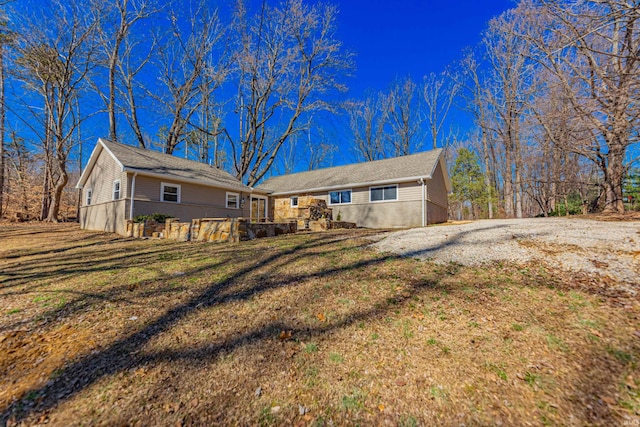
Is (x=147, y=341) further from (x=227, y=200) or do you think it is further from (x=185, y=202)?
(x=227, y=200)

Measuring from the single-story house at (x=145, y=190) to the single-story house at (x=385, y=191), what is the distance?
4.27 metres

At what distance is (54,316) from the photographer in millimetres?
2998

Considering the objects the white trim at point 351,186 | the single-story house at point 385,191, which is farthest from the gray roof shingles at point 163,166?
the single-story house at point 385,191

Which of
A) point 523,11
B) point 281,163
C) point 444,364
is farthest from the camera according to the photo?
point 281,163

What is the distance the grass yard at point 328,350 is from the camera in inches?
65.1

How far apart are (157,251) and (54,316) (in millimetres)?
3458

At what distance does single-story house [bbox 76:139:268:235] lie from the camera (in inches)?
446

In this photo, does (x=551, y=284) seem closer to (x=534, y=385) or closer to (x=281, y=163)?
(x=534, y=385)

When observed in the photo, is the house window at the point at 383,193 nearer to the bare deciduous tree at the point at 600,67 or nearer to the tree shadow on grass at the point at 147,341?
the bare deciduous tree at the point at 600,67

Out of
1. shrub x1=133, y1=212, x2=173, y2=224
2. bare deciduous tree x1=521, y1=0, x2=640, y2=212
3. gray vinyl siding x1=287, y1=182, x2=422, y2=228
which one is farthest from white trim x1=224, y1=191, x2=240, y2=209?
bare deciduous tree x1=521, y1=0, x2=640, y2=212

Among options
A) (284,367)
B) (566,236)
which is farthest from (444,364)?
(566,236)

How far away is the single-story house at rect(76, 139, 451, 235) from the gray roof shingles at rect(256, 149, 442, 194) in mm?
62

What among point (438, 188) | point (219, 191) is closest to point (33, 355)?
point (219, 191)

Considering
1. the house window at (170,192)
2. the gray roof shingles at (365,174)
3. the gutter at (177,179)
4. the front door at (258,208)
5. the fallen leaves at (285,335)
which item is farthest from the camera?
the front door at (258,208)
